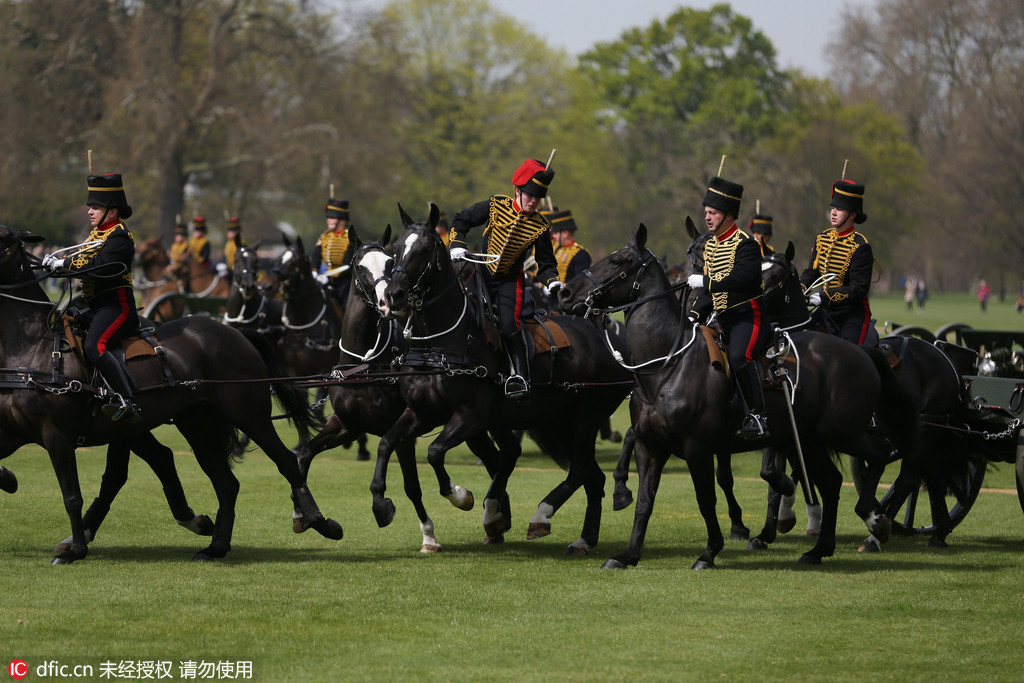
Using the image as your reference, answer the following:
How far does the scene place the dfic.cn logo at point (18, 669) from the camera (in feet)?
20.7

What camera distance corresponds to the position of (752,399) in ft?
31.6

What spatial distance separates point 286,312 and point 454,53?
4691cm

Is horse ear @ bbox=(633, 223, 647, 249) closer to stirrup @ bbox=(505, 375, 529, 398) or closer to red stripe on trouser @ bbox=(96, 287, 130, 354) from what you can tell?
stirrup @ bbox=(505, 375, 529, 398)

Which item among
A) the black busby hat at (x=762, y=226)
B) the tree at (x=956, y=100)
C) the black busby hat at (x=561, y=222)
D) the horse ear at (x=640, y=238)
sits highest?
the tree at (x=956, y=100)

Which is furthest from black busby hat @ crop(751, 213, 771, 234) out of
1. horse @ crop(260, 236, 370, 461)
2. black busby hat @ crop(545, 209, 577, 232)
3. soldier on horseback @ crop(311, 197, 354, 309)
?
horse @ crop(260, 236, 370, 461)

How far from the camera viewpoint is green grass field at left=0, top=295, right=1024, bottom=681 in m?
6.77

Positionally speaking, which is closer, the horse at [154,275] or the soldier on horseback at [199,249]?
the horse at [154,275]

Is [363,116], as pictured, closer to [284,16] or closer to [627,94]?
[284,16]

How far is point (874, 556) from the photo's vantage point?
33.7 feet

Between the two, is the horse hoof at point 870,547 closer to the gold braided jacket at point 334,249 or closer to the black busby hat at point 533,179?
the black busby hat at point 533,179

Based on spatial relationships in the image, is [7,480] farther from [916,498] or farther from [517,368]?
[916,498]

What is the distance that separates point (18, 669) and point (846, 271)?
25.3ft

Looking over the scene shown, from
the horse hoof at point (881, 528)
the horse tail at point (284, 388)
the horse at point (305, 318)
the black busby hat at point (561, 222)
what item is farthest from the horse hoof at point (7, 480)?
the black busby hat at point (561, 222)

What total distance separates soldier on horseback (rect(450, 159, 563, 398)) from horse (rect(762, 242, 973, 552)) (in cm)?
202
